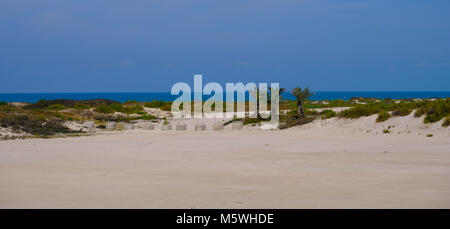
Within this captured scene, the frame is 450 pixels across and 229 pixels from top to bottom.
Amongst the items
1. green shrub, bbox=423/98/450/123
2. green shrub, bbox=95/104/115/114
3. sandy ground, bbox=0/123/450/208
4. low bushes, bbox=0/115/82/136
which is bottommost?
sandy ground, bbox=0/123/450/208

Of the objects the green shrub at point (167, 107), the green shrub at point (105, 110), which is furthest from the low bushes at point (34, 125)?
the green shrub at point (167, 107)

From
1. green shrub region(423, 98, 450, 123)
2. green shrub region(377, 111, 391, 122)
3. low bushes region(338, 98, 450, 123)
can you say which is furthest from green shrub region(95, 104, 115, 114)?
green shrub region(423, 98, 450, 123)

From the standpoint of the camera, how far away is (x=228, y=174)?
1141cm

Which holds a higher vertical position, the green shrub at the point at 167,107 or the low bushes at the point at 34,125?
the green shrub at the point at 167,107

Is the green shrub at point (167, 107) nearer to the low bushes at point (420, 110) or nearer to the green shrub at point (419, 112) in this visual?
the low bushes at point (420, 110)

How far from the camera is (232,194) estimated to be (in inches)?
348

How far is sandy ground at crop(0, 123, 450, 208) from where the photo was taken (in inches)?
325

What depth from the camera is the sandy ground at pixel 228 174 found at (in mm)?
8250

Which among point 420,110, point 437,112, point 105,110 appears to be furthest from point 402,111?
point 105,110

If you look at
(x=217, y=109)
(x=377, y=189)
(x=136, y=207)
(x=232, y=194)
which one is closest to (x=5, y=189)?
(x=136, y=207)

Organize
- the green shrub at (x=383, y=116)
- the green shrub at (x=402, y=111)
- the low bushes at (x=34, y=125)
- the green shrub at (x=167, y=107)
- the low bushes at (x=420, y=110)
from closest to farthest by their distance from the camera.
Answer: the low bushes at (x=420, y=110), the green shrub at (x=402, y=111), the green shrub at (x=383, y=116), the low bushes at (x=34, y=125), the green shrub at (x=167, y=107)

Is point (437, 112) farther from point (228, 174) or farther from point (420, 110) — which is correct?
point (228, 174)

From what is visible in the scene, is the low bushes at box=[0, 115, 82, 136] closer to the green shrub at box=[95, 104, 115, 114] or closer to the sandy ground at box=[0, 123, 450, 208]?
the sandy ground at box=[0, 123, 450, 208]
